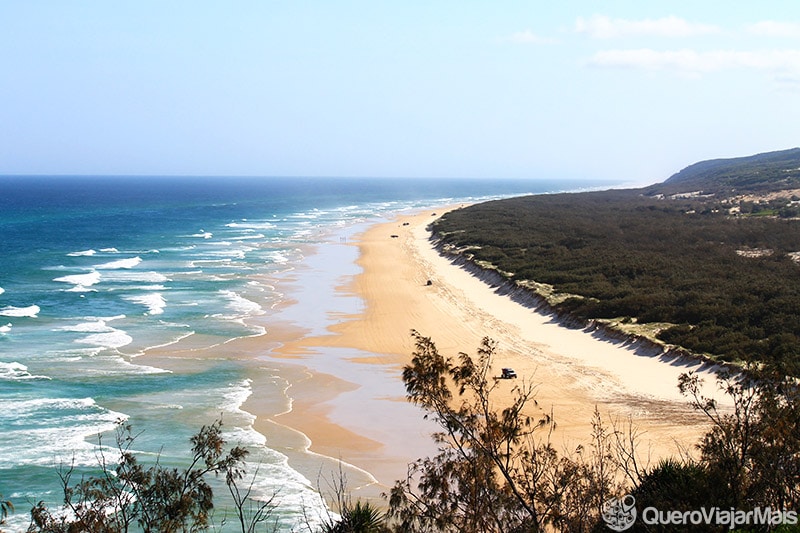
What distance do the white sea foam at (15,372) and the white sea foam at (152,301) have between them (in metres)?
11.2

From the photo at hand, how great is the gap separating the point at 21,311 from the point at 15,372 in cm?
1337

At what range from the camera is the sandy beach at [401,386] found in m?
20.5

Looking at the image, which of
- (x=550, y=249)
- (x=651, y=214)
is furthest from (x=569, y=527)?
(x=651, y=214)

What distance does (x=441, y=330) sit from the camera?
35.5 m

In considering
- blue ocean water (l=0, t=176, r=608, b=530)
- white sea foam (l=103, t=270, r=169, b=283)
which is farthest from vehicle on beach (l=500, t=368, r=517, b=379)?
white sea foam (l=103, t=270, r=169, b=283)

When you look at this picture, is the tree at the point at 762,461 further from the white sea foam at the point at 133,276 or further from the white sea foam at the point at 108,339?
the white sea foam at the point at 133,276

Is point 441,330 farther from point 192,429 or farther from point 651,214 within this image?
point 651,214

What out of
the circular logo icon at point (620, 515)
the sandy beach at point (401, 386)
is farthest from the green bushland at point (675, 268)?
the circular logo icon at point (620, 515)

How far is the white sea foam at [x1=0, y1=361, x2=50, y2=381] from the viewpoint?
26569mm

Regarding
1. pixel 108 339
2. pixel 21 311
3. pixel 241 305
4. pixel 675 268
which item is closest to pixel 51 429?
pixel 108 339

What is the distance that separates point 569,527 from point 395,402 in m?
14.6

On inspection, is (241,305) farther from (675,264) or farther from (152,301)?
(675,264)

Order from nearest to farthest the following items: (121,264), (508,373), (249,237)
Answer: (508,373), (121,264), (249,237)

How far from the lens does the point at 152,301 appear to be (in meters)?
42.7
